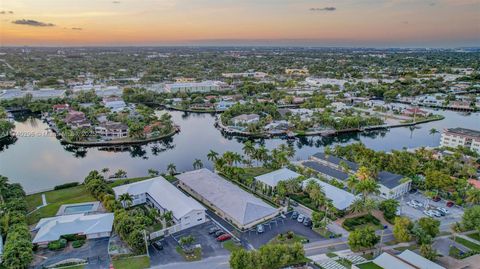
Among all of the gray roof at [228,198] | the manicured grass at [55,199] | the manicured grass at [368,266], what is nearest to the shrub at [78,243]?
the manicured grass at [55,199]

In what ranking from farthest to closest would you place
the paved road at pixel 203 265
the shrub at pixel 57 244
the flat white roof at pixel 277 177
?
the flat white roof at pixel 277 177 < the shrub at pixel 57 244 < the paved road at pixel 203 265

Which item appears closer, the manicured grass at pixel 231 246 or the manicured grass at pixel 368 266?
the manicured grass at pixel 368 266

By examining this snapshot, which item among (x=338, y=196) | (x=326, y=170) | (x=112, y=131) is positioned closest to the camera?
(x=338, y=196)

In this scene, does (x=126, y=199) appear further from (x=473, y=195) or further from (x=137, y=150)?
(x=473, y=195)

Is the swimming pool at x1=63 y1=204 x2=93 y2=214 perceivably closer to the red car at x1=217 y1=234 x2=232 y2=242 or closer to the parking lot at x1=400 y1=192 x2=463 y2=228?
the red car at x1=217 y1=234 x2=232 y2=242

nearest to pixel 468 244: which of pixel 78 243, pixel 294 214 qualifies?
pixel 294 214

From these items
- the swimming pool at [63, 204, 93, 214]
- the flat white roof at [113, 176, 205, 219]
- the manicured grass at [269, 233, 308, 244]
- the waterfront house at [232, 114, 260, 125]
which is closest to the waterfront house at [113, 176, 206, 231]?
the flat white roof at [113, 176, 205, 219]

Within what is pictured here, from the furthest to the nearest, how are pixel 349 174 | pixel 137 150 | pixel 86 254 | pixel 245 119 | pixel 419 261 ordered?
1. pixel 245 119
2. pixel 137 150
3. pixel 349 174
4. pixel 86 254
5. pixel 419 261

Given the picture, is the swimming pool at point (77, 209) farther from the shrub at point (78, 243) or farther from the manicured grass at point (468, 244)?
the manicured grass at point (468, 244)
